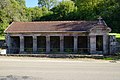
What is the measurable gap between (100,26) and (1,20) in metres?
30.6

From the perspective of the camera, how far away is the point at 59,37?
46.4m

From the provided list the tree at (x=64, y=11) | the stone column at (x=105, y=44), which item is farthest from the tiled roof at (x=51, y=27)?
the tree at (x=64, y=11)

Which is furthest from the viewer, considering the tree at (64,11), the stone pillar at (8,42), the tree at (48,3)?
the tree at (48,3)

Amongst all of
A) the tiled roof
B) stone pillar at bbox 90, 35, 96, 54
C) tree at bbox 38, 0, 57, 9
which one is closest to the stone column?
stone pillar at bbox 90, 35, 96, 54

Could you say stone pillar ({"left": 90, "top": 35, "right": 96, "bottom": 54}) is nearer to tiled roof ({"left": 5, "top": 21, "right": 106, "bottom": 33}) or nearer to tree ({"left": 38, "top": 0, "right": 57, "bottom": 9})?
tiled roof ({"left": 5, "top": 21, "right": 106, "bottom": 33})

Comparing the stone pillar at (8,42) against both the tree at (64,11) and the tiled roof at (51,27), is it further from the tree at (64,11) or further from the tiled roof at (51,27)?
the tree at (64,11)

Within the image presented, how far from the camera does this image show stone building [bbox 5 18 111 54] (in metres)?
43.3

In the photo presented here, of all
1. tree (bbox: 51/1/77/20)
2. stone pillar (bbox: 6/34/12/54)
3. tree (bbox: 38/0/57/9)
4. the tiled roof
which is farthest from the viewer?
tree (bbox: 38/0/57/9)

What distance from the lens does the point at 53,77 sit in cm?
1880

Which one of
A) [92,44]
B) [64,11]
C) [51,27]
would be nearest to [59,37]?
[51,27]

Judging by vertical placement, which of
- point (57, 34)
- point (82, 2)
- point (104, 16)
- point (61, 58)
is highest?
point (82, 2)

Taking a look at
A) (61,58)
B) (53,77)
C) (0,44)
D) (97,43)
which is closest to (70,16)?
(0,44)

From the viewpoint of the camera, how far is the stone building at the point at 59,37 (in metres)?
43.3

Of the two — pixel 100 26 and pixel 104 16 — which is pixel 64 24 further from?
pixel 104 16
